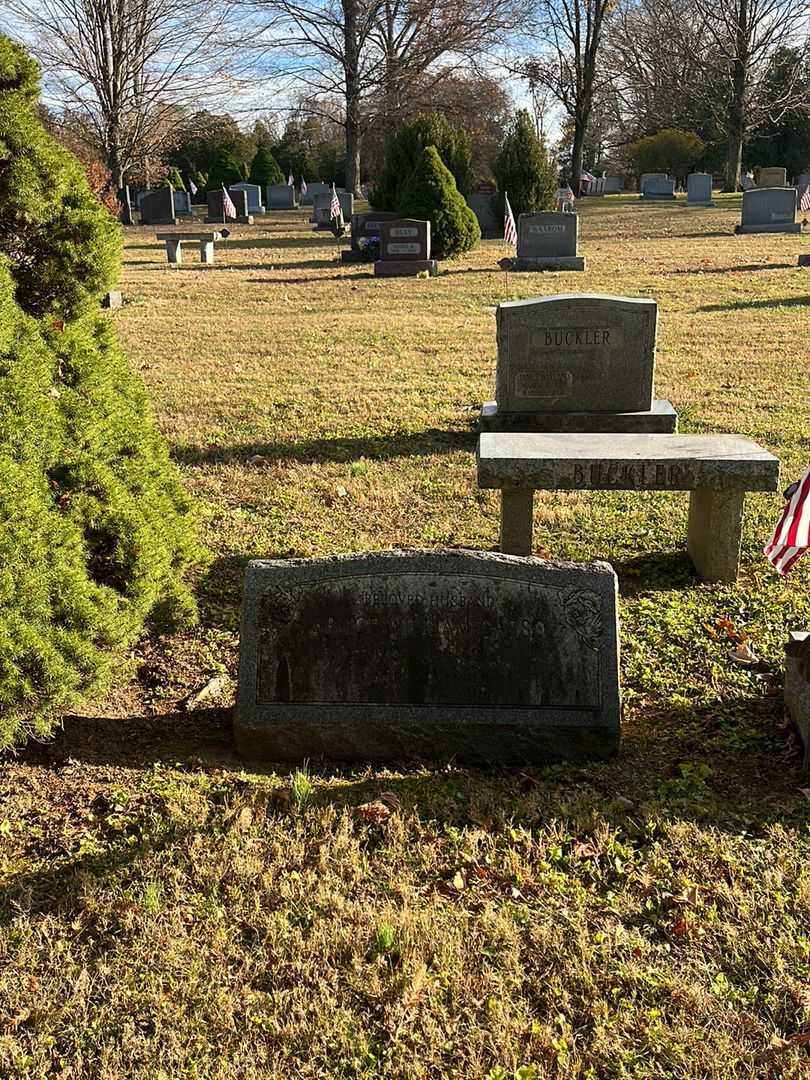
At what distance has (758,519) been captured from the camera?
6.49m

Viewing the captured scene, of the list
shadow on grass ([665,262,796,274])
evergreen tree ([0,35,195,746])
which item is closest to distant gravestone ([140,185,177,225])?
shadow on grass ([665,262,796,274])

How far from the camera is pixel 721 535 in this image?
17.9ft

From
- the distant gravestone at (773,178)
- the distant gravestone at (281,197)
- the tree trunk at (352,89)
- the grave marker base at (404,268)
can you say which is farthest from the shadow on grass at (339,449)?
the distant gravestone at (281,197)

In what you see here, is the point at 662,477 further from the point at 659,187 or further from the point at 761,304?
the point at 659,187

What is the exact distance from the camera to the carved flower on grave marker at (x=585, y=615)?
147 inches

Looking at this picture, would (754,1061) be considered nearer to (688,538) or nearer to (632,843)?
(632,843)

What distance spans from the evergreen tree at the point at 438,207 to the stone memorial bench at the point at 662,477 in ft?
60.2

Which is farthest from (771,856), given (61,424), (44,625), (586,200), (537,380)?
(586,200)

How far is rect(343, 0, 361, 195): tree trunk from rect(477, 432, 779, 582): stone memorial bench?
1332 inches

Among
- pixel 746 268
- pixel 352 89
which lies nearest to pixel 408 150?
pixel 746 268

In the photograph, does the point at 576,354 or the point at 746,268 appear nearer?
the point at 576,354

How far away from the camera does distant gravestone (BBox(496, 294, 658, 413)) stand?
7871 mm

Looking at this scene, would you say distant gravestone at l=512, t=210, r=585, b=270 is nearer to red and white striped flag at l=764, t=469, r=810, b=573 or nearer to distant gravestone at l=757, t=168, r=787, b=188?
Result: red and white striped flag at l=764, t=469, r=810, b=573

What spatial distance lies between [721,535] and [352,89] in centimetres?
3727
